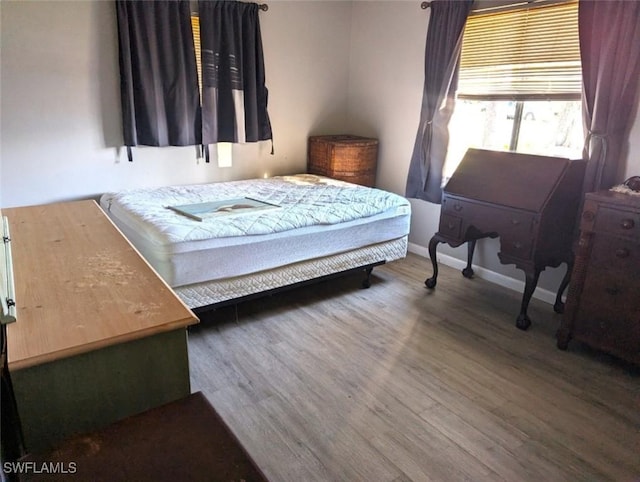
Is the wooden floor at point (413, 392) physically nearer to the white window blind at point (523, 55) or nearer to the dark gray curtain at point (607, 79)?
the dark gray curtain at point (607, 79)

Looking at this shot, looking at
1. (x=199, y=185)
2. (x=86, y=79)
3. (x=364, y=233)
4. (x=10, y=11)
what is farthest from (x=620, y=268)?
(x=10, y=11)

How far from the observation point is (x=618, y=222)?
2062 mm

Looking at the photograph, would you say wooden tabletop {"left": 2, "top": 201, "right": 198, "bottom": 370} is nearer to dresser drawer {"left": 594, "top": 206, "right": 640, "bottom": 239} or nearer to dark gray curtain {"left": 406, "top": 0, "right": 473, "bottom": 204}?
dresser drawer {"left": 594, "top": 206, "right": 640, "bottom": 239}

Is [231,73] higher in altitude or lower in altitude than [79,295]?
higher

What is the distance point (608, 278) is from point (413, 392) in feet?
3.62

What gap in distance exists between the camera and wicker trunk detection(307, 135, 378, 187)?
3748mm

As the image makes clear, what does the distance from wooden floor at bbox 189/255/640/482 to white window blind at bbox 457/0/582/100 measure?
1.40 metres

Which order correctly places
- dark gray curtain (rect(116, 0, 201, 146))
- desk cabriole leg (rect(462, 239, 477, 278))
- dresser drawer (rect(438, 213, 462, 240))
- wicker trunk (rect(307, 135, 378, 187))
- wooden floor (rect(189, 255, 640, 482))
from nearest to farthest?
wooden floor (rect(189, 255, 640, 482)), dresser drawer (rect(438, 213, 462, 240)), dark gray curtain (rect(116, 0, 201, 146)), desk cabriole leg (rect(462, 239, 477, 278)), wicker trunk (rect(307, 135, 378, 187))

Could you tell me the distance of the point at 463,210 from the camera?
2.79 metres

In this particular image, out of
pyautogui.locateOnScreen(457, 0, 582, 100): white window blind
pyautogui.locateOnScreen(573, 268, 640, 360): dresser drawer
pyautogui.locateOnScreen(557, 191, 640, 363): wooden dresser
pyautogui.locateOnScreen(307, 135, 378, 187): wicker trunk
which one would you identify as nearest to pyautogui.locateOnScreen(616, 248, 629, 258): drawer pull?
pyautogui.locateOnScreen(557, 191, 640, 363): wooden dresser

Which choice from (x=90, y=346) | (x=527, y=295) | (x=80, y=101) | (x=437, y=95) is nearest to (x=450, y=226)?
(x=527, y=295)

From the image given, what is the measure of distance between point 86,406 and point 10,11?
2690 millimetres

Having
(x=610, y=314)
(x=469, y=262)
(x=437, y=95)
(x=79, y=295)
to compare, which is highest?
(x=437, y=95)

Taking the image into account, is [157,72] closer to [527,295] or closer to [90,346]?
[90,346]
